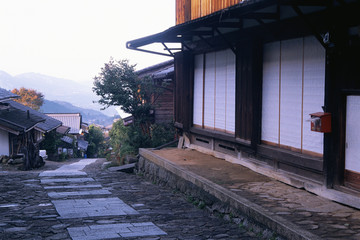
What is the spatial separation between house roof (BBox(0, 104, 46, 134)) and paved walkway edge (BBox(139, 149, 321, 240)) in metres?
18.7

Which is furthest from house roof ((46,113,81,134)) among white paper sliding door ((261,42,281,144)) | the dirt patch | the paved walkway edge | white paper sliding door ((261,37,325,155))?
white paper sliding door ((261,37,325,155))

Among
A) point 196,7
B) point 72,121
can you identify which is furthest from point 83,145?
point 196,7

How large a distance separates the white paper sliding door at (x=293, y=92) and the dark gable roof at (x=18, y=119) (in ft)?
70.7

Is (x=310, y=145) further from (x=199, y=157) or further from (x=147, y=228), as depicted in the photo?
(x=199, y=157)

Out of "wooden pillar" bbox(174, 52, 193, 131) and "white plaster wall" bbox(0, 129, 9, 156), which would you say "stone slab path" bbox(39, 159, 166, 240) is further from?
"white plaster wall" bbox(0, 129, 9, 156)

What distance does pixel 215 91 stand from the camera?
13672 millimetres

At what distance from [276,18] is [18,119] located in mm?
25042

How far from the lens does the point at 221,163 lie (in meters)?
12.5

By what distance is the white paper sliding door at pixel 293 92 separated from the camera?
854cm

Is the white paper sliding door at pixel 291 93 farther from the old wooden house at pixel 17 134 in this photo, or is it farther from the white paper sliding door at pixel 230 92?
the old wooden house at pixel 17 134

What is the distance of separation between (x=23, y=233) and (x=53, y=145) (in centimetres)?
3384

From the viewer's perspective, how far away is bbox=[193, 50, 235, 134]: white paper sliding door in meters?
12.6

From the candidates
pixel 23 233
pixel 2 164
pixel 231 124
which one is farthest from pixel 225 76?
pixel 2 164

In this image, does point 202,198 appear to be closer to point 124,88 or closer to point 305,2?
point 305,2
